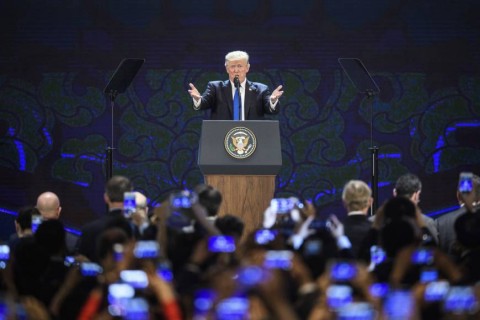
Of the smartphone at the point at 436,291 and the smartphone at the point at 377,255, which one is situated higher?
the smartphone at the point at 377,255

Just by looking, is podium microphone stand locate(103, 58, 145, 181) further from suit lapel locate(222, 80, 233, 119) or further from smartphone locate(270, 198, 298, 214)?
smartphone locate(270, 198, 298, 214)

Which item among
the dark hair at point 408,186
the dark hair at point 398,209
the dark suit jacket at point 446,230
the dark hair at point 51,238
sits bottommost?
the dark hair at point 51,238

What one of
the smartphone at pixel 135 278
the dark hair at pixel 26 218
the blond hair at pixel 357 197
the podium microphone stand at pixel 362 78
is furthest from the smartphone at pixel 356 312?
the podium microphone stand at pixel 362 78

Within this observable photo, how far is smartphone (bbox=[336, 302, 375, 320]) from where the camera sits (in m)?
3.05

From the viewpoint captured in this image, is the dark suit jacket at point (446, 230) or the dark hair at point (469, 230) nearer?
the dark hair at point (469, 230)

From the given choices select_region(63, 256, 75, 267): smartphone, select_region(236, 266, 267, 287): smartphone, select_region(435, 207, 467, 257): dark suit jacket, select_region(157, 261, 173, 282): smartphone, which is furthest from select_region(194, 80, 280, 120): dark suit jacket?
select_region(236, 266, 267, 287): smartphone

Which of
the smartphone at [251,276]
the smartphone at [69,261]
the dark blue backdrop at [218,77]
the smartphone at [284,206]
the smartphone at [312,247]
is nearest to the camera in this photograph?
the smartphone at [251,276]

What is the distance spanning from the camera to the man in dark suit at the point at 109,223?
4609 millimetres

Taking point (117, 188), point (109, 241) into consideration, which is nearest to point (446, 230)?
point (117, 188)

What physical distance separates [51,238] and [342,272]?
1263mm

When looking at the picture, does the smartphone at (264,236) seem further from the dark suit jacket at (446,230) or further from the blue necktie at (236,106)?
the blue necktie at (236,106)

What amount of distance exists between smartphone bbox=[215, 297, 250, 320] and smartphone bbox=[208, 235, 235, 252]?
2.90 ft

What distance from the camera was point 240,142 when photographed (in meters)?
6.87

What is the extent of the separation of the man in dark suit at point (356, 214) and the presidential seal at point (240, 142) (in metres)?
1.66
